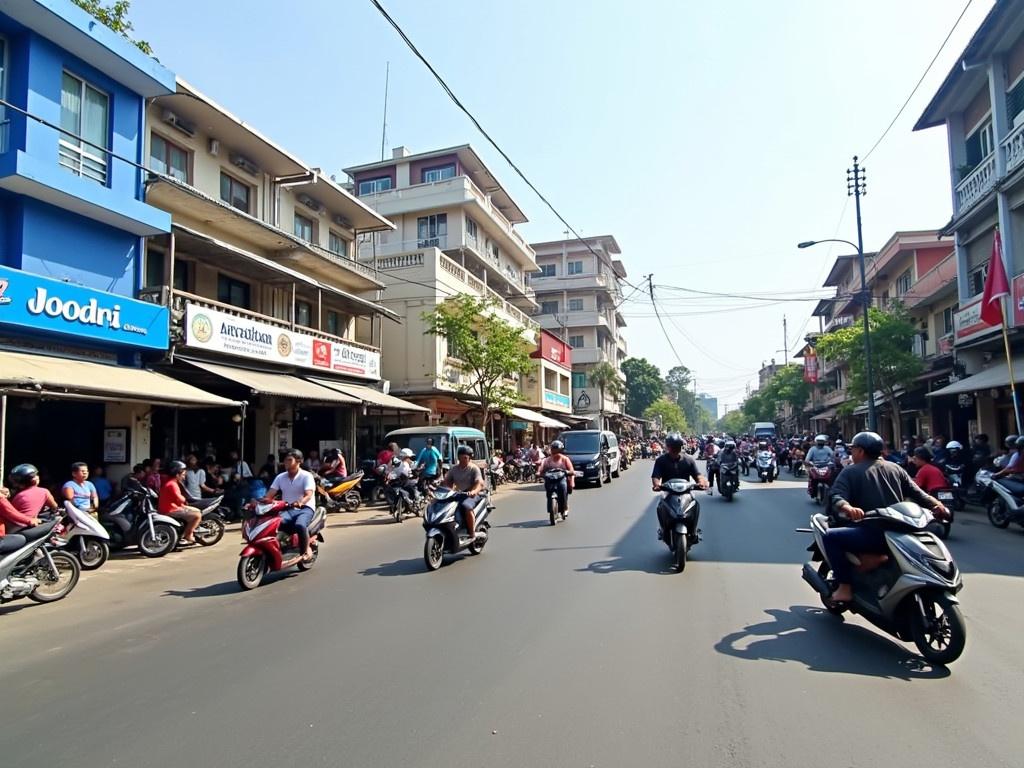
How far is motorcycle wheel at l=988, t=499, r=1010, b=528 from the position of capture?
11.2 meters

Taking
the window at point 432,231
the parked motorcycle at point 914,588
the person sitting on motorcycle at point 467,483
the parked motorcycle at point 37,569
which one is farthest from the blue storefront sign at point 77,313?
the window at point 432,231

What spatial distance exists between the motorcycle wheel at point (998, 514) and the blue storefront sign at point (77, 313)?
16.1 m

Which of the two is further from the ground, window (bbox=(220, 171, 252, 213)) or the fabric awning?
window (bbox=(220, 171, 252, 213))

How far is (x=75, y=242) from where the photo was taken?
1267cm

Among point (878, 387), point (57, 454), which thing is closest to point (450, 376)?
point (57, 454)

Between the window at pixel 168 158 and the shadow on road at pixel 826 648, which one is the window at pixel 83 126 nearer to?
the window at pixel 168 158

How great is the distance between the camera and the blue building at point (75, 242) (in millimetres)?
11000

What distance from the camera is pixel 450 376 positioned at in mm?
27672

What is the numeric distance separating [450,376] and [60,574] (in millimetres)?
20250

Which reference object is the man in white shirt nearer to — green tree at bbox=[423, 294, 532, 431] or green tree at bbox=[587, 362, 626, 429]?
green tree at bbox=[423, 294, 532, 431]

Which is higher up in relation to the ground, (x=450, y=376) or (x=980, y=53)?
(x=980, y=53)

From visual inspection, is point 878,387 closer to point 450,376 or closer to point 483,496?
point 450,376

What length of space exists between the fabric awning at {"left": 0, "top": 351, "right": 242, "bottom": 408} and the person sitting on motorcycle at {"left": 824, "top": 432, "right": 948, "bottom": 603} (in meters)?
10.3

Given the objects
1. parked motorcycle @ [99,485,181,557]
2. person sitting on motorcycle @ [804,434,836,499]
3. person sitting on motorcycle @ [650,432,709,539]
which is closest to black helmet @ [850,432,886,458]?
person sitting on motorcycle @ [650,432,709,539]
